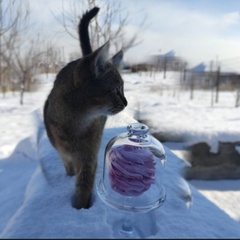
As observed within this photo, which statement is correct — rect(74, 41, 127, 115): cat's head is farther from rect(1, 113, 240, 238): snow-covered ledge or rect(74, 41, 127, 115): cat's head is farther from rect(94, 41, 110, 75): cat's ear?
rect(1, 113, 240, 238): snow-covered ledge

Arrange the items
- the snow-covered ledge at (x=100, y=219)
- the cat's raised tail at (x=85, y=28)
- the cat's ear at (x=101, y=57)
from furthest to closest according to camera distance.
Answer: the cat's raised tail at (x=85, y=28) → the cat's ear at (x=101, y=57) → the snow-covered ledge at (x=100, y=219)

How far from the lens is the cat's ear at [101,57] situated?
101 centimetres

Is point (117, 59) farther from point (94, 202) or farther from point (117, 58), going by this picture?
point (94, 202)

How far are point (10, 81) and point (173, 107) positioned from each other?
448 cm

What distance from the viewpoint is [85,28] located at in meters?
1.54

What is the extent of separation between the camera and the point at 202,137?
13.8ft

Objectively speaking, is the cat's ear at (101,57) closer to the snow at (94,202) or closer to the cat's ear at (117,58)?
the cat's ear at (117,58)

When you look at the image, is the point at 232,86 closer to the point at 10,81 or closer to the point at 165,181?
the point at 10,81

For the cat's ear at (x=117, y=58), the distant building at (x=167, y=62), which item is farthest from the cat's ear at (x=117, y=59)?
the distant building at (x=167, y=62)

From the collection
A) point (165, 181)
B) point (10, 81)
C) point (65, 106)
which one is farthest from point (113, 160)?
point (10, 81)

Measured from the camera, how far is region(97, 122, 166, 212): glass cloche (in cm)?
91

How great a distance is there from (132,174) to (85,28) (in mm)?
951

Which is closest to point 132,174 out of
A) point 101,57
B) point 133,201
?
point 133,201

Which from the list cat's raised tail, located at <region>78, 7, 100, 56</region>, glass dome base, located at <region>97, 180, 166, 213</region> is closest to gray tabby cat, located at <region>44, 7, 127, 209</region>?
glass dome base, located at <region>97, 180, 166, 213</region>
